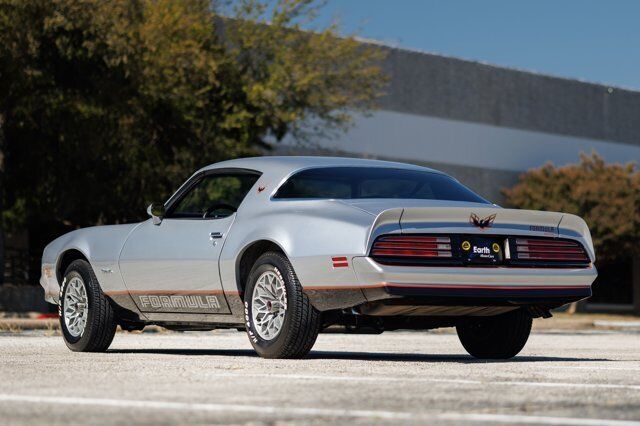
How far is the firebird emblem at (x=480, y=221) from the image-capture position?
10156mm

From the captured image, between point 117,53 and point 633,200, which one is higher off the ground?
point 117,53

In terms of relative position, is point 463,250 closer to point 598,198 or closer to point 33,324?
point 33,324

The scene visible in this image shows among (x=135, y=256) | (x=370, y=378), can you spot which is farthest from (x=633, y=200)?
(x=370, y=378)

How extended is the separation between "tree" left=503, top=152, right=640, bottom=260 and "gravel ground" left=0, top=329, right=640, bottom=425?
32.8 m

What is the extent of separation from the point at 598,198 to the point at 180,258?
3413cm

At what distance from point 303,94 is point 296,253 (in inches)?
955

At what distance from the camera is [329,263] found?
997 cm

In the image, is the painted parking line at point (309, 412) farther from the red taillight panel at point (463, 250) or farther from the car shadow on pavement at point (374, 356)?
the car shadow on pavement at point (374, 356)

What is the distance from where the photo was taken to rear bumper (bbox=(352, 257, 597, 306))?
385 inches

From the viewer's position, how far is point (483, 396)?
7215 mm

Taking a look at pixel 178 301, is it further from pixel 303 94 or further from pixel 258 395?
pixel 303 94

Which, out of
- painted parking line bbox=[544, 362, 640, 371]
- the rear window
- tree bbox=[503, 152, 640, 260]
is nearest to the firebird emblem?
the rear window

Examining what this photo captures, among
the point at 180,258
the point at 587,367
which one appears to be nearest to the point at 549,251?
the point at 587,367

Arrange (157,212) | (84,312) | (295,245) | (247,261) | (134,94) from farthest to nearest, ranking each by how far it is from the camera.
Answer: (134,94) < (84,312) < (157,212) < (247,261) < (295,245)
